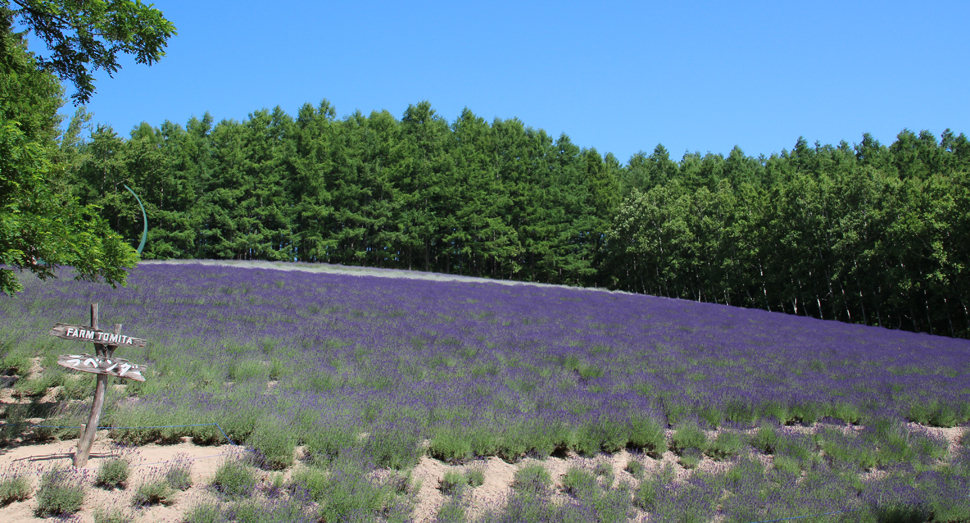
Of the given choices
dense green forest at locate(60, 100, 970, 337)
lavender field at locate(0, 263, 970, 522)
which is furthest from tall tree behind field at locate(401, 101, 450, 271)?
lavender field at locate(0, 263, 970, 522)

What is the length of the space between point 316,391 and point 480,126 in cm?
6048

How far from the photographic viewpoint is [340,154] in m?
53.5

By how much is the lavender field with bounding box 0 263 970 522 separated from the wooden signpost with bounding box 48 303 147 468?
0.75 meters

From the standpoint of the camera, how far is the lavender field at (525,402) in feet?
19.9

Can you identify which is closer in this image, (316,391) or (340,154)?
(316,391)

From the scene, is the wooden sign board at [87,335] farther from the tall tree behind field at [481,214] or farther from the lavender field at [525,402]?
the tall tree behind field at [481,214]

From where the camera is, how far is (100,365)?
6047 millimetres

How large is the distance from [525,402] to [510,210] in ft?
159

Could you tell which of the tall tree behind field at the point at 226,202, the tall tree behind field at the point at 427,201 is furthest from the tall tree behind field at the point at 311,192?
the tall tree behind field at the point at 427,201

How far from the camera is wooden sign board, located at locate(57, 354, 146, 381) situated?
5764mm

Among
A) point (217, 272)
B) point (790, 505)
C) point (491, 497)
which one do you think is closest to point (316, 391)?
point (491, 497)

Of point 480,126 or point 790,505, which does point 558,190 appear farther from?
point 790,505

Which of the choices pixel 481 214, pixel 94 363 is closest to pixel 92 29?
pixel 94 363

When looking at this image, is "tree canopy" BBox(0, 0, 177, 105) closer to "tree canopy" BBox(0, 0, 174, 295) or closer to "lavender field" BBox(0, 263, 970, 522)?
"tree canopy" BBox(0, 0, 174, 295)
